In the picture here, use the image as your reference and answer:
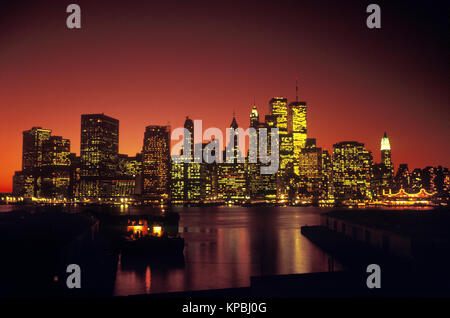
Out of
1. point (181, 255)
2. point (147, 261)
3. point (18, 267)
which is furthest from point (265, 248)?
point (18, 267)

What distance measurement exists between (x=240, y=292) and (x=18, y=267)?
1917 cm

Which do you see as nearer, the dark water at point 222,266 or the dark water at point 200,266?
the dark water at point 200,266

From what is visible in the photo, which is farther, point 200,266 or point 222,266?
point 222,266

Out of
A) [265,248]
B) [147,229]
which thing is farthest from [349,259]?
[147,229]

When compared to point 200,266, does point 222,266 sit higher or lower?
lower

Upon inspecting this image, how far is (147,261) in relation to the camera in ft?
174

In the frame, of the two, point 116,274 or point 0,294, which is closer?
point 0,294

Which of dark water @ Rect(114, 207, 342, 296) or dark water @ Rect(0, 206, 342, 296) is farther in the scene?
dark water @ Rect(114, 207, 342, 296)

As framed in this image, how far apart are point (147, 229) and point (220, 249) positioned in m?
12.8
